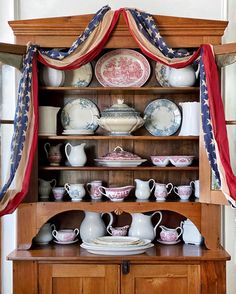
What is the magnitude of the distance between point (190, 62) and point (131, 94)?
1.77 feet

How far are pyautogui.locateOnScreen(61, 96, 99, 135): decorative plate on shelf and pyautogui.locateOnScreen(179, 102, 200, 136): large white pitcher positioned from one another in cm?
58

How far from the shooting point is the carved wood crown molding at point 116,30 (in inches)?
120

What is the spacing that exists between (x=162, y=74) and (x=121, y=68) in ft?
0.86

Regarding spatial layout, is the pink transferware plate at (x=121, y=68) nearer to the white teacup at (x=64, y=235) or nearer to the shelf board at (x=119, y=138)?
the shelf board at (x=119, y=138)

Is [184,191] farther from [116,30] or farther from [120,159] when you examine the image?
[116,30]

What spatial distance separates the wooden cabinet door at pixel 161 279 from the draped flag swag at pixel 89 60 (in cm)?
55

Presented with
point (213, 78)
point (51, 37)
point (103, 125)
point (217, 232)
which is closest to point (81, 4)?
point (51, 37)

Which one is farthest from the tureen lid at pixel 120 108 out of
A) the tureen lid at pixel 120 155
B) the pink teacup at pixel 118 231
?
the pink teacup at pixel 118 231

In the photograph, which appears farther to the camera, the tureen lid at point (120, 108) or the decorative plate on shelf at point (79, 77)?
the decorative plate on shelf at point (79, 77)

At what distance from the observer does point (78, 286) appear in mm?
2916

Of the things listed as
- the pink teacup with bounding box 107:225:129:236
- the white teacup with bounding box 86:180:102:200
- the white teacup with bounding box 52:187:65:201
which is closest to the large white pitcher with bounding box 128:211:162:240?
the pink teacup with bounding box 107:225:129:236

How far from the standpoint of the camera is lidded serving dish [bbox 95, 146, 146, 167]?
3125mm

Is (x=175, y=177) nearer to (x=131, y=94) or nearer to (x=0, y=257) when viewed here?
(x=131, y=94)

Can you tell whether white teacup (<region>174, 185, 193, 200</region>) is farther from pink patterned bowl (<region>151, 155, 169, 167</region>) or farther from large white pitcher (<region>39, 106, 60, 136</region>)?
large white pitcher (<region>39, 106, 60, 136</region>)
